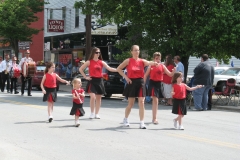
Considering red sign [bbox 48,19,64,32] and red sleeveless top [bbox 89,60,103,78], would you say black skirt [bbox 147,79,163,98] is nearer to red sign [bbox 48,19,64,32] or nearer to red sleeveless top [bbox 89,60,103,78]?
red sleeveless top [bbox 89,60,103,78]

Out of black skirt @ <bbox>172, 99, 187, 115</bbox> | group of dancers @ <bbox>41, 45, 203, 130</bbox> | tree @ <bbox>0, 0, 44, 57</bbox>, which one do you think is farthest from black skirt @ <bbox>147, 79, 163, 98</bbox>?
tree @ <bbox>0, 0, 44, 57</bbox>

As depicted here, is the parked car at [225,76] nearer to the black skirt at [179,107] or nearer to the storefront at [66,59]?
the storefront at [66,59]

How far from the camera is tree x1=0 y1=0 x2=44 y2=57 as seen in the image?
3984 centimetres

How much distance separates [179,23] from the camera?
20484 mm

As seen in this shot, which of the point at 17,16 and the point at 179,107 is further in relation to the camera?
the point at 17,16

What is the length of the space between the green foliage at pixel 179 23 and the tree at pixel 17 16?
1829 centimetres

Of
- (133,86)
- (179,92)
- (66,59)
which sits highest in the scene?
(66,59)

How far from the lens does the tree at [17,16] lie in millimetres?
39844

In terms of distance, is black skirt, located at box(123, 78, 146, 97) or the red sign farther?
the red sign

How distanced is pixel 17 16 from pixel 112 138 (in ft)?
105

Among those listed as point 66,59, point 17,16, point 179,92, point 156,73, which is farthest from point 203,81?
point 66,59

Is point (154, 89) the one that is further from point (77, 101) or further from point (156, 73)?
point (77, 101)

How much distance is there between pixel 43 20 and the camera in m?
49.2

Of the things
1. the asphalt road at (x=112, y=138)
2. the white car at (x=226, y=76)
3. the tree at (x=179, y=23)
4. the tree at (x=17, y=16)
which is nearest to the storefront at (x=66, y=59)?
the tree at (x=17, y=16)
